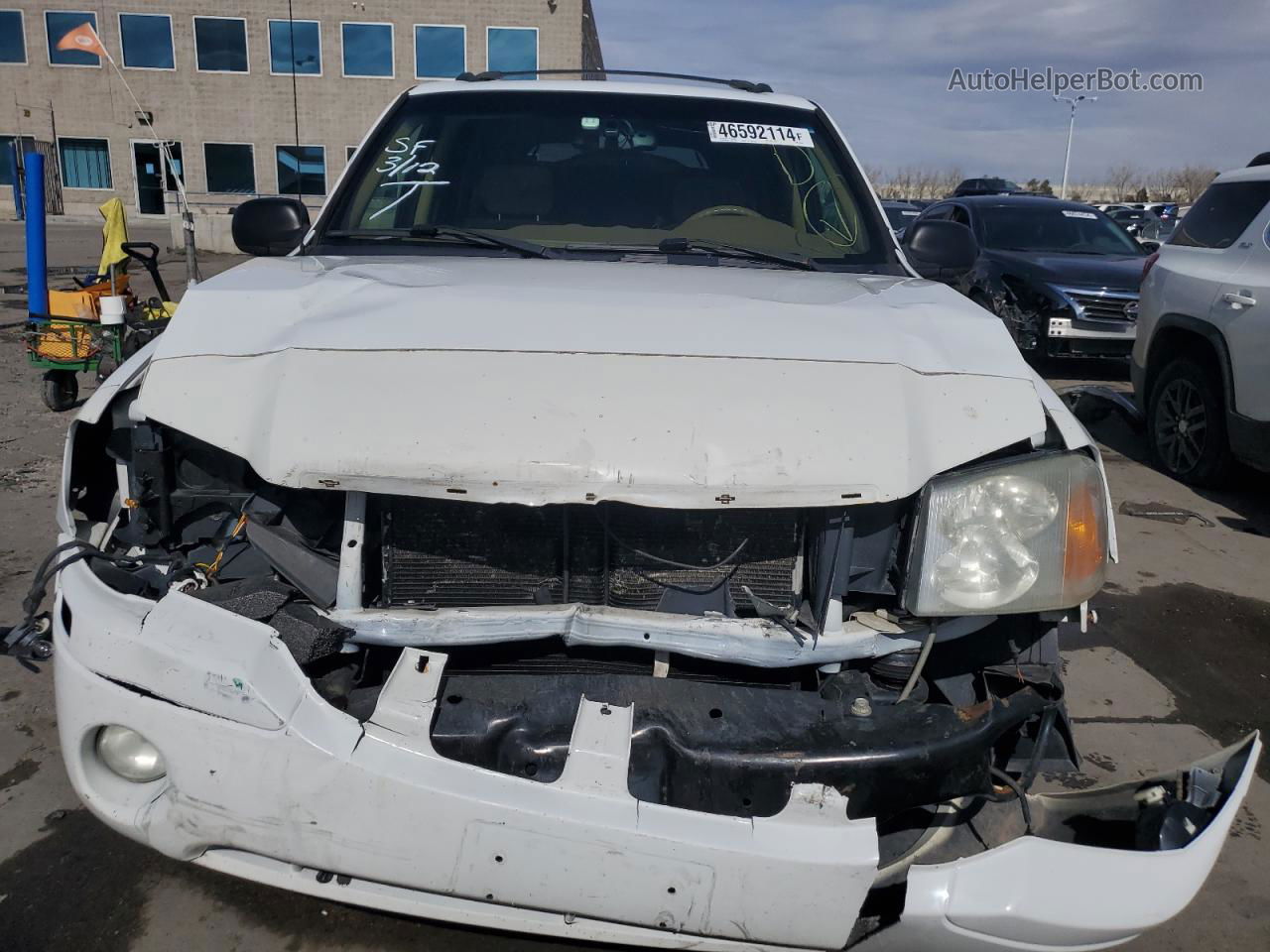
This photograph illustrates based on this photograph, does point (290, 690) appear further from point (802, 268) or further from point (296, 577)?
point (802, 268)

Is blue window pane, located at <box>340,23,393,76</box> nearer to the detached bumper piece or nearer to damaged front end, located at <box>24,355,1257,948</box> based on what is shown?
damaged front end, located at <box>24,355,1257,948</box>

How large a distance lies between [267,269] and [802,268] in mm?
1511

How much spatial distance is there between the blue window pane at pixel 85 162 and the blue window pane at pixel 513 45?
43.8 ft

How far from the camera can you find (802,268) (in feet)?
9.57

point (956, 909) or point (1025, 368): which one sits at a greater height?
point (1025, 368)

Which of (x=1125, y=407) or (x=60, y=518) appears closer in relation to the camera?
(x=60, y=518)

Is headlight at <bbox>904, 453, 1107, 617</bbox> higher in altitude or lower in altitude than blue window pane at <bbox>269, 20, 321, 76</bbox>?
lower

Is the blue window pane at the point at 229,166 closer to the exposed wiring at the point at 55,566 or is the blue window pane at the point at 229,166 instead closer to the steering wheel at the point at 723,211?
the steering wheel at the point at 723,211

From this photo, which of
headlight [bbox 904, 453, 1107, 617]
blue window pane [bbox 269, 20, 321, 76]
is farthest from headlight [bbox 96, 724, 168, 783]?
blue window pane [bbox 269, 20, 321, 76]

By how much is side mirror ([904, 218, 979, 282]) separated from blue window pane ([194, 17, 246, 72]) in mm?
33580

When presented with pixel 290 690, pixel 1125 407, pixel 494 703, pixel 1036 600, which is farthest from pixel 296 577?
pixel 1125 407

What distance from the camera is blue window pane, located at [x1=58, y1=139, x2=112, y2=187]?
32344mm

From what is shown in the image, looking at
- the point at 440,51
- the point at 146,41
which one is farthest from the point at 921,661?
the point at 146,41

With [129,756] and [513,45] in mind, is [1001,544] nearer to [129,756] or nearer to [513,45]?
[129,756]
